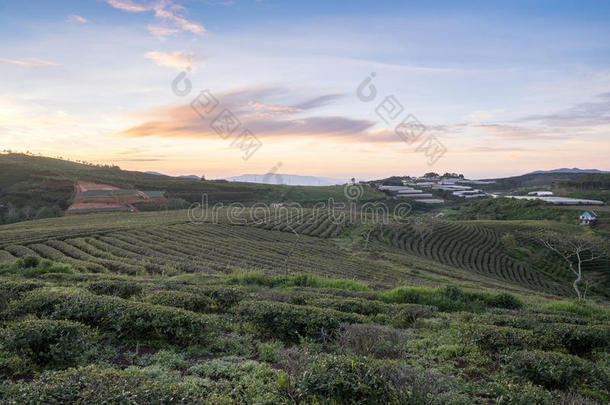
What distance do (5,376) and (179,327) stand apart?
262cm

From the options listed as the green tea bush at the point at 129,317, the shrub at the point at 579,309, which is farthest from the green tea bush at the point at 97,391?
the shrub at the point at 579,309

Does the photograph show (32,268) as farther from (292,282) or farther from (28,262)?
(292,282)

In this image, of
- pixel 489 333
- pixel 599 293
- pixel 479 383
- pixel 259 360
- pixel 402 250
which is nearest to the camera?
pixel 479 383

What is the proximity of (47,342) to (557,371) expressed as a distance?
28.4 ft

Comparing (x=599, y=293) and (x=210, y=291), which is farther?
(x=599, y=293)

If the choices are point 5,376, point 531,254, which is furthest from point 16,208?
point 531,254

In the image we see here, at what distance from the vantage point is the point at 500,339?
6336 millimetres

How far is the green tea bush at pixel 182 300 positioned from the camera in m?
7.93

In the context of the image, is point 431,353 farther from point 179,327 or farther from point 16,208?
point 16,208

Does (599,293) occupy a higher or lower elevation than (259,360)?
lower

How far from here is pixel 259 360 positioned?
593cm

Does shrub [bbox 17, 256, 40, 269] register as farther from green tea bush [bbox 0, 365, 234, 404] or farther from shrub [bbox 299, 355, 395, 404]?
shrub [bbox 299, 355, 395, 404]

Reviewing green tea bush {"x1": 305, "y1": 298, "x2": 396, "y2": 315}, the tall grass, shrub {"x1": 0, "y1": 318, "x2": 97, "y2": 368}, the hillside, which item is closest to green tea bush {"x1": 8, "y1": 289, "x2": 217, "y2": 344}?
shrub {"x1": 0, "y1": 318, "x2": 97, "y2": 368}

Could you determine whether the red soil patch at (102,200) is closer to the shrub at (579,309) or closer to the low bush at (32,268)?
the low bush at (32,268)
